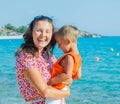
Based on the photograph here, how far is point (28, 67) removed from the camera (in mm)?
2871

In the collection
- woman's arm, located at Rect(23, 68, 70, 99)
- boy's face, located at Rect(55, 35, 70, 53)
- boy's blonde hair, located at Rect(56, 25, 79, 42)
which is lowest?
woman's arm, located at Rect(23, 68, 70, 99)

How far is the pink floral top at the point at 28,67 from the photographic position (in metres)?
2.90

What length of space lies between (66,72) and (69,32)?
0.30 metres

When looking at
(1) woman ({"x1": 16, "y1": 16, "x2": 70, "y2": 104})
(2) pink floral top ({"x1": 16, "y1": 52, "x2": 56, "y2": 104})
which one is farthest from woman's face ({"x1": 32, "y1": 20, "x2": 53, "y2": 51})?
(2) pink floral top ({"x1": 16, "y1": 52, "x2": 56, "y2": 104})

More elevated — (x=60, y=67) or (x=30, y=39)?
(x=30, y=39)

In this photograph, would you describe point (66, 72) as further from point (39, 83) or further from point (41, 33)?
point (41, 33)

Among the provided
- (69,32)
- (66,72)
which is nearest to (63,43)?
(69,32)

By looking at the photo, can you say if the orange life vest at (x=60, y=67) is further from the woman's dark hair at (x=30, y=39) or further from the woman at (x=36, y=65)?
the woman's dark hair at (x=30, y=39)

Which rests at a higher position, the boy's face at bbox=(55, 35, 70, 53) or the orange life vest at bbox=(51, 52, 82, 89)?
the boy's face at bbox=(55, 35, 70, 53)

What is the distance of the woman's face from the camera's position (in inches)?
116

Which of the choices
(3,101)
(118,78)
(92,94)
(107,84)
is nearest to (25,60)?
(3,101)

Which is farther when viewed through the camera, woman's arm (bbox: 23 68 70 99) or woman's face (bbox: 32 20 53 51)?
woman's face (bbox: 32 20 53 51)

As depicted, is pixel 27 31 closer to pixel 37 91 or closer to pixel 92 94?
pixel 37 91

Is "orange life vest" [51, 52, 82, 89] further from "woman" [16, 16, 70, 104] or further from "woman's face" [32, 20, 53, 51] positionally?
"woman's face" [32, 20, 53, 51]
